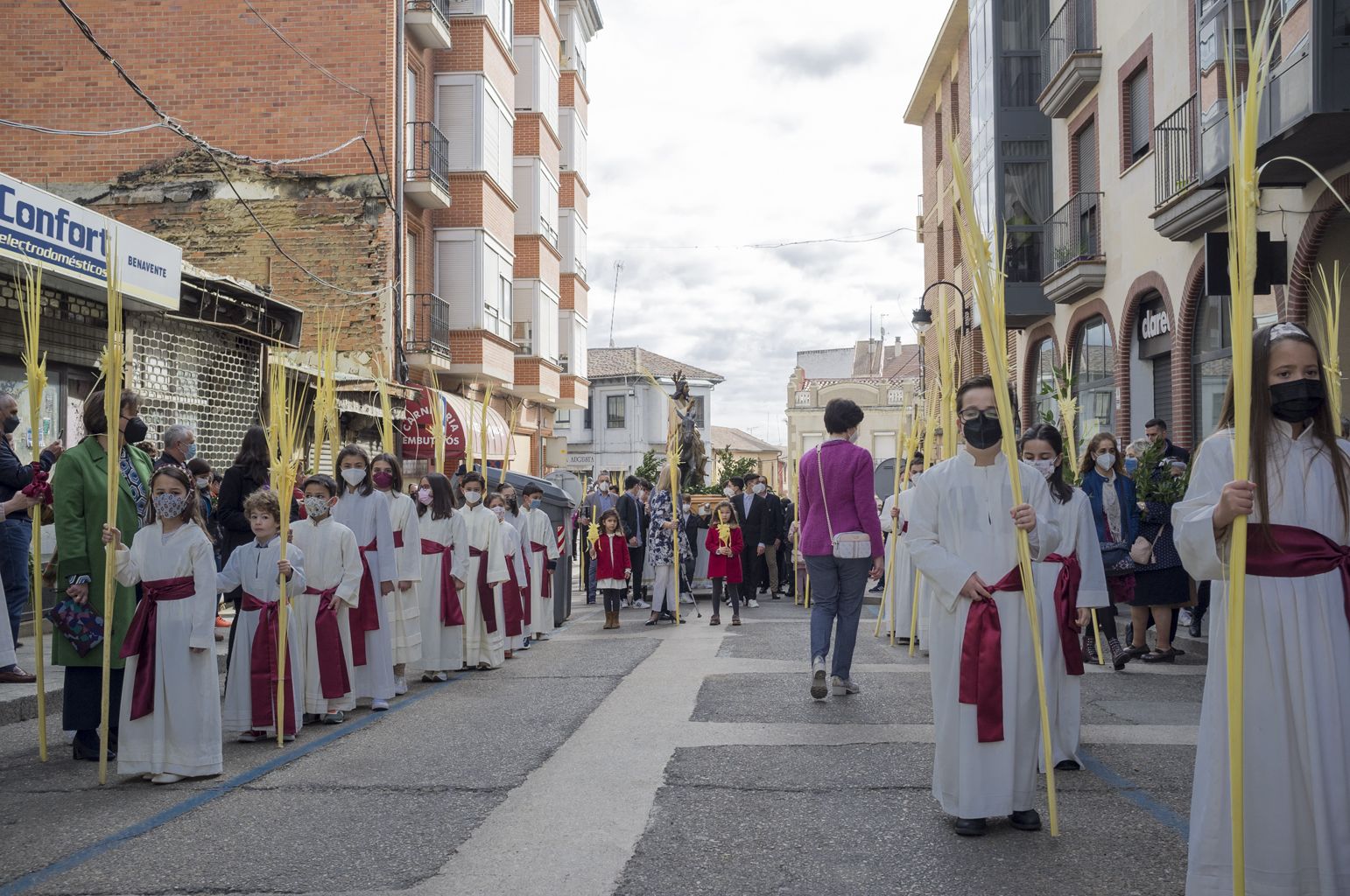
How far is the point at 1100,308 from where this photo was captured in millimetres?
22453

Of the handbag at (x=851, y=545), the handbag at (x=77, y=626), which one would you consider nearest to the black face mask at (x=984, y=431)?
the handbag at (x=851, y=545)

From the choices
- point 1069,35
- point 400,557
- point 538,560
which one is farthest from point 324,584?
point 1069,35

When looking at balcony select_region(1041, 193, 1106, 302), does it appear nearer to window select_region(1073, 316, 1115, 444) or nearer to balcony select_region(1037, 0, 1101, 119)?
window select_region(1073, 316, 1115, 444)

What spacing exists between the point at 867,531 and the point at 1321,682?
5.11 m

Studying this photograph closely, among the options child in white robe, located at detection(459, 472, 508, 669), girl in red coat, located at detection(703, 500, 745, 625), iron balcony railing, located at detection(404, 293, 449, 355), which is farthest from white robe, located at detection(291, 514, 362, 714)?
iron balcony railing, located at detection(404, 293, 449, 355)

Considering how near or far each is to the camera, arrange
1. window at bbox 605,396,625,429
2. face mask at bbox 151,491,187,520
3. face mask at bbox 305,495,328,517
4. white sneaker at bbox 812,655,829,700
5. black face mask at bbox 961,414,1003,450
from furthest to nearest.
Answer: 1. window at bbox 605,396,625,429
2. white sneaker at bbox 812,655,829,700
3. face mask at bbox 305,495,328,517
4. face mask at bbox 151,491,187,520
5. black face mask at bbox 961,414,1003,450

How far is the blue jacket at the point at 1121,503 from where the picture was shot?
1083cm

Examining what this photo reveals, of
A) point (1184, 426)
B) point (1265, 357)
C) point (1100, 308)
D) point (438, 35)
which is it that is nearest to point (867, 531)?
point (1265, 357)

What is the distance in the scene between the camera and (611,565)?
15586 millimetres

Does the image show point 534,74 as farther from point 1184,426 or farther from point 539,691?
point 539,691

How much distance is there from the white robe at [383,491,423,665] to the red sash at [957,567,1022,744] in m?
5.07

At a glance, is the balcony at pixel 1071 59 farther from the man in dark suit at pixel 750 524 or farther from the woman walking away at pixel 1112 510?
the woman walking away at pixel 1112 510

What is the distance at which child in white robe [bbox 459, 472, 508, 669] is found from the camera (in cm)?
1112

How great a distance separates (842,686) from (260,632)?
387 centimetres
